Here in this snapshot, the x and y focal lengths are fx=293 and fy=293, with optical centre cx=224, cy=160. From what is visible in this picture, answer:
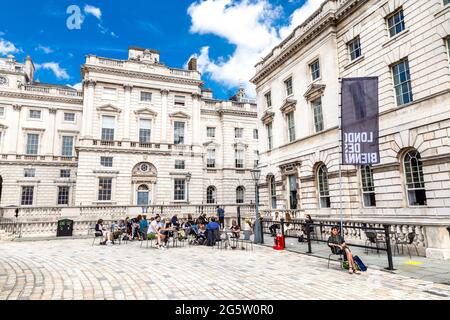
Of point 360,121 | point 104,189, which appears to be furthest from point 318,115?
point 104,189

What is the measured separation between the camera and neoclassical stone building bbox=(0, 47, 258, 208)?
33.8 m

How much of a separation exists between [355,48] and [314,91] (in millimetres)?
3435

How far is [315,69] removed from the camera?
66.4 ft

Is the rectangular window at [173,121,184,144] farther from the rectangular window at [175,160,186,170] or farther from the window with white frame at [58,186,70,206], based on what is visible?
the window with white frame at [58,186,70,206]

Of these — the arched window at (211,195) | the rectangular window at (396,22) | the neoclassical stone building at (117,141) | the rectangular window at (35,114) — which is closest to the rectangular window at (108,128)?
the neoclassical stone building at (117,141)

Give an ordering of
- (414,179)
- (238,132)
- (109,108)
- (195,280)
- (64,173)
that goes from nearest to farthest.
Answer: (195,280) < (414,179) < (109,108) < (64,173) < (238,132)

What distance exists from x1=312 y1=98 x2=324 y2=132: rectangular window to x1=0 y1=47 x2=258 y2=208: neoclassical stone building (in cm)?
2044

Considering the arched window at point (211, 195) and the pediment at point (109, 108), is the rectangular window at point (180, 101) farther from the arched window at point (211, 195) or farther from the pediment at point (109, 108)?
the arched window at point (211, 195)

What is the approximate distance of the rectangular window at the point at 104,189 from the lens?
3284 cm

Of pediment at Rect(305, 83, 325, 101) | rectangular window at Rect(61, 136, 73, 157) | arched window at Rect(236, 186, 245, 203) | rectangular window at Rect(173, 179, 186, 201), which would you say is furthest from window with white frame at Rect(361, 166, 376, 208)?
rectangular window at Rect(61, 136, 73, 157)

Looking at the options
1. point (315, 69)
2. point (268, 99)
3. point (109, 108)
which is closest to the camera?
point (315, 69)

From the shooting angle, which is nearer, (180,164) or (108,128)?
(108,128)

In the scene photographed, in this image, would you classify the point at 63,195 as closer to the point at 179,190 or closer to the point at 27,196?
the point at 27,196
